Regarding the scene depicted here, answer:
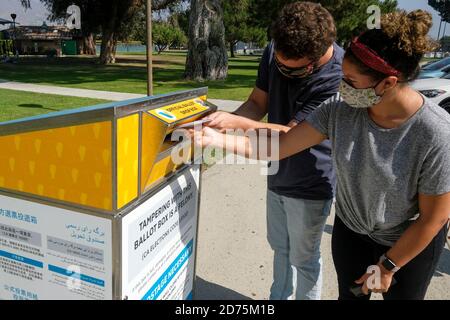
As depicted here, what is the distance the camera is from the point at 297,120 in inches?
76.0

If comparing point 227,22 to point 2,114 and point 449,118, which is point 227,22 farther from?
point 449,118

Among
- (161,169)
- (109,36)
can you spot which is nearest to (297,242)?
(161,169)

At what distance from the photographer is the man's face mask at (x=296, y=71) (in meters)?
1.86

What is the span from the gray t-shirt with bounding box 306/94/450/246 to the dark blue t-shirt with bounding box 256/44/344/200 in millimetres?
176

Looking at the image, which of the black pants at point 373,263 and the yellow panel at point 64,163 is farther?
the black pants at point 373,263

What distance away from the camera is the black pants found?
1683mm

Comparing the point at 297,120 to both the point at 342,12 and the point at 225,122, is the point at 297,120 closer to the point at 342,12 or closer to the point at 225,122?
the point at 225,122

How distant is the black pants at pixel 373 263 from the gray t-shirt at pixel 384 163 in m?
0.07

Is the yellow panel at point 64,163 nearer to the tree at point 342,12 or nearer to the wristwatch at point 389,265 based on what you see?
the wristwatch at point 389,265

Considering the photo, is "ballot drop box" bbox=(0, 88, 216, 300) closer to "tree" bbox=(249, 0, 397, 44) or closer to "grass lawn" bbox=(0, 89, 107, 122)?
"grass lawn" bbox=(0, 89, 107, 122)

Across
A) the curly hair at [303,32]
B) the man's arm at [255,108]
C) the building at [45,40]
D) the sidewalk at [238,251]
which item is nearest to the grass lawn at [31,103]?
the sidewalk at [238,251]
